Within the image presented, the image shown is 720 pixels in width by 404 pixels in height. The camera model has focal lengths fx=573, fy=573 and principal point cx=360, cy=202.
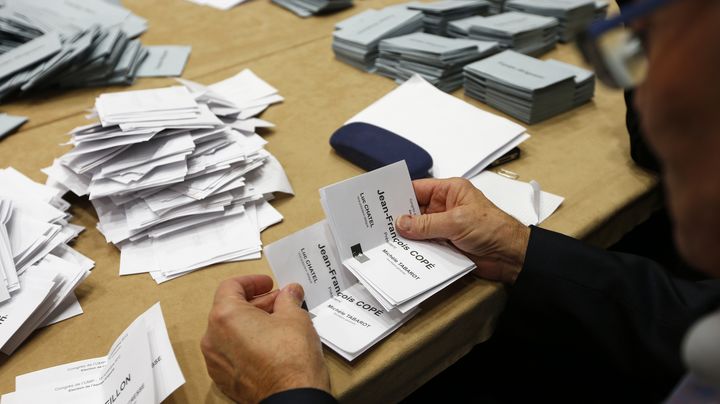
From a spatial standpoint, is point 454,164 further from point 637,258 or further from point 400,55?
point 400,55

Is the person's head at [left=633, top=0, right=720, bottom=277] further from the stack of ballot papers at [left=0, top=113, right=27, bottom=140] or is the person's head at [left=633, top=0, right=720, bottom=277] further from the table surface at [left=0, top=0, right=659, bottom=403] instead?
the stack of ballot papers at [left=0, top=113, right=27, bottom=140]

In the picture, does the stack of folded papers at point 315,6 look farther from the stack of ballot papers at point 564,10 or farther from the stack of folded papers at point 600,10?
the stack of folded papers at point 600,10

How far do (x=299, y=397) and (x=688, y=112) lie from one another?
0.52m

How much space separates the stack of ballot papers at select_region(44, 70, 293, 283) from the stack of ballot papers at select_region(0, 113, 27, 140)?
357mm

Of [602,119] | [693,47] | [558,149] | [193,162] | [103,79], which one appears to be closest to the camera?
[693,47]

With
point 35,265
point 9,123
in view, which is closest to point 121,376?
point 35,265

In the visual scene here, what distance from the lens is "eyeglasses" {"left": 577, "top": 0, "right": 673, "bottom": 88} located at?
1.63 ft

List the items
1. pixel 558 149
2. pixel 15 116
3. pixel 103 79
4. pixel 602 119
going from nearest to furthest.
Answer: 1. pixel 558 149
2. pixel 602 119
3. pixel 15 116
4. pixel 103 79

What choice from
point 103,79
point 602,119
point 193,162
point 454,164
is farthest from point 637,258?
point 103,79

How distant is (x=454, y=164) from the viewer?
1.15 meters

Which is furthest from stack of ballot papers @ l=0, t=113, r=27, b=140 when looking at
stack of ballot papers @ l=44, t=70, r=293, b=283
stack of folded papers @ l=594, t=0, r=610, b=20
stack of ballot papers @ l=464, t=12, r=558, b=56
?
stack of folded papers @ l=594, t=0, r=610, b=20

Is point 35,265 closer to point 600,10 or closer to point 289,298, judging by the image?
point 289,298

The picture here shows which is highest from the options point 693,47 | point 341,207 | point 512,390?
point 693,47

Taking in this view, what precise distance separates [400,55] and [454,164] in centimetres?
50
